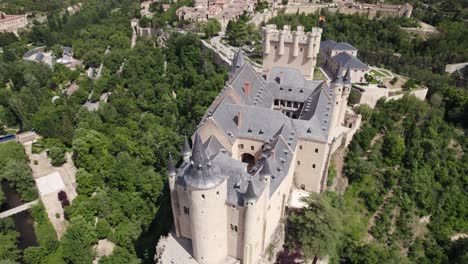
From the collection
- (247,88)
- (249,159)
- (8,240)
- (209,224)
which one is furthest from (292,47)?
(8,240)

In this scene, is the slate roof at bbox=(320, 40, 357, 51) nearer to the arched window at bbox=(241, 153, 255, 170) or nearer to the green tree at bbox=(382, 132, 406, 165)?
the green tree at bbox=(382, 132, 406, 165)

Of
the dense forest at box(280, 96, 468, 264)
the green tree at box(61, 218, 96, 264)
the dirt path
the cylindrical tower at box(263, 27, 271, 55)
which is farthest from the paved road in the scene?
the dense forest at box(280, 96, 468, 264)

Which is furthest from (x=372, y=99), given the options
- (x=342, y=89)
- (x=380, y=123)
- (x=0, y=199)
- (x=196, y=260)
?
(x=0, y=199)

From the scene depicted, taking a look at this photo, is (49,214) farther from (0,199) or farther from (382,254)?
(382,254)

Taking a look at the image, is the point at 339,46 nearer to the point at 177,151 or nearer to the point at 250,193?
the point at 177,151

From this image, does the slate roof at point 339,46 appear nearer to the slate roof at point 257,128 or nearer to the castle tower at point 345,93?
the castle tower at point 345,93

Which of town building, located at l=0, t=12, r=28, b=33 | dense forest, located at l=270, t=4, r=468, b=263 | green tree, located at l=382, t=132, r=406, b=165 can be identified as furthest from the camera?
town building, located at l=0, t=12, r=28, b=33
